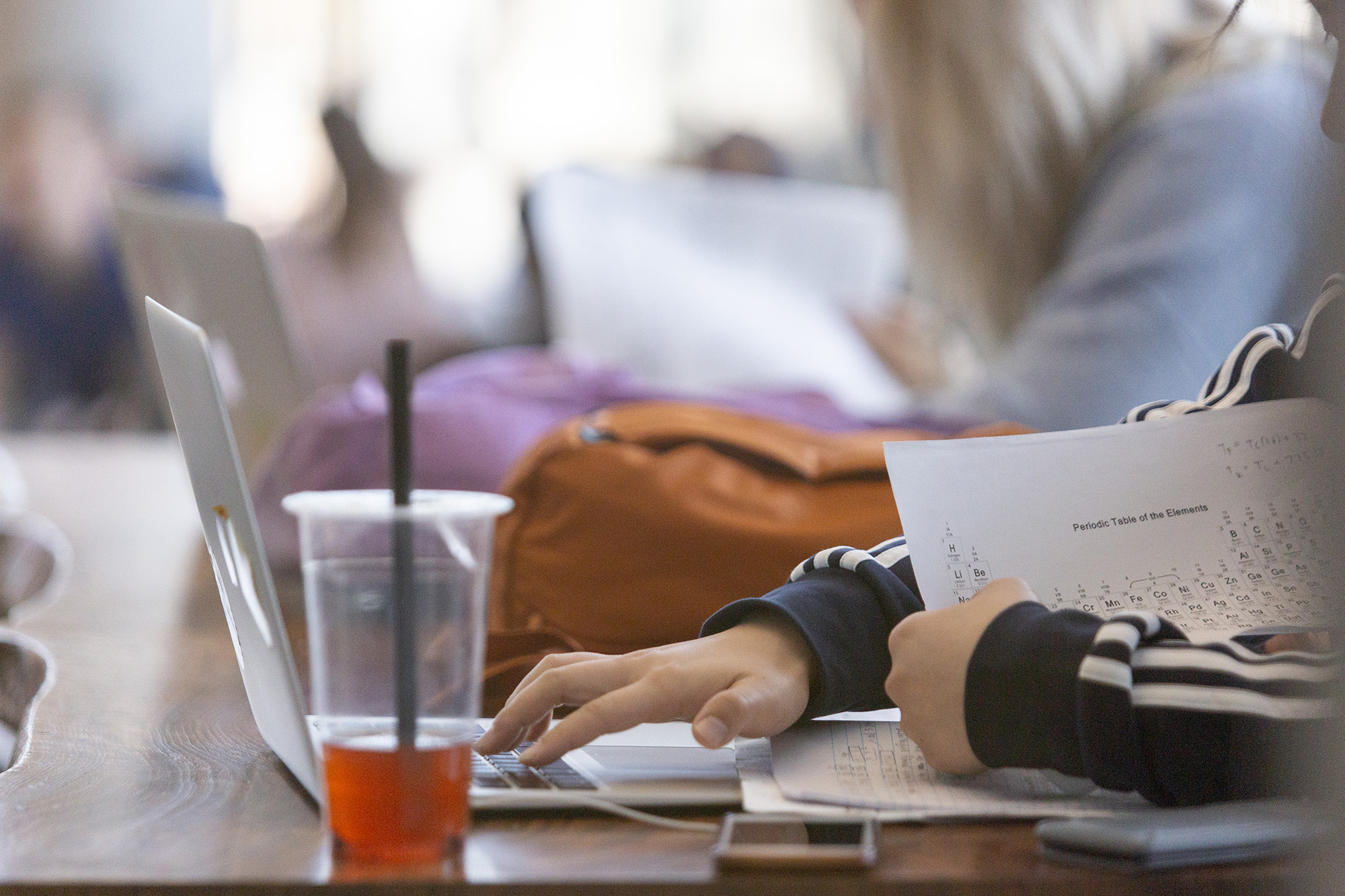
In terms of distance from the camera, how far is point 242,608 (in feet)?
1.29

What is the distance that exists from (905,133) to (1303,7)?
107cm

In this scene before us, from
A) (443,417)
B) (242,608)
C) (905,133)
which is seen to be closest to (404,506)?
(242,608)

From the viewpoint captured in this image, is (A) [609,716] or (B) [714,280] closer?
(A) [609,716]

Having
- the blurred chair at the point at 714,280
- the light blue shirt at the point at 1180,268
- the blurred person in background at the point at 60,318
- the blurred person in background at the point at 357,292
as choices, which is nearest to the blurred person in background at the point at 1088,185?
the light blue shirt at the point at 1180,268

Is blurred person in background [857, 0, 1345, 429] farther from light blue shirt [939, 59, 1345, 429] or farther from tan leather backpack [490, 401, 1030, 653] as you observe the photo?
tan leather backpack [490, 401, 1030, 653]

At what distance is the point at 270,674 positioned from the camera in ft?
1.27

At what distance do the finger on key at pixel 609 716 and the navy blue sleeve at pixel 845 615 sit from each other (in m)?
0.06

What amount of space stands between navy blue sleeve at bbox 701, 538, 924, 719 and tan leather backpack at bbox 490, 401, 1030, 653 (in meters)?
0.13

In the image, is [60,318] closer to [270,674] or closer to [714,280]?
[714,280]

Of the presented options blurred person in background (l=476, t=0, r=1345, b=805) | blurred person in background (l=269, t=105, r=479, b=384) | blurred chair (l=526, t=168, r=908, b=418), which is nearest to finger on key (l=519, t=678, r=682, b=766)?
blurred person in background (l=476, t=0, r=1345, b=805)

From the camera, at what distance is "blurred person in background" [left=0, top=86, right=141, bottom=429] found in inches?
123

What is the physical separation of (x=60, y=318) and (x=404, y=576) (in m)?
3.22

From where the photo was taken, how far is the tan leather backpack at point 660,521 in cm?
67

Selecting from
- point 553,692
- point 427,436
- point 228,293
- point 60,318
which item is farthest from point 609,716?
point 60,318
